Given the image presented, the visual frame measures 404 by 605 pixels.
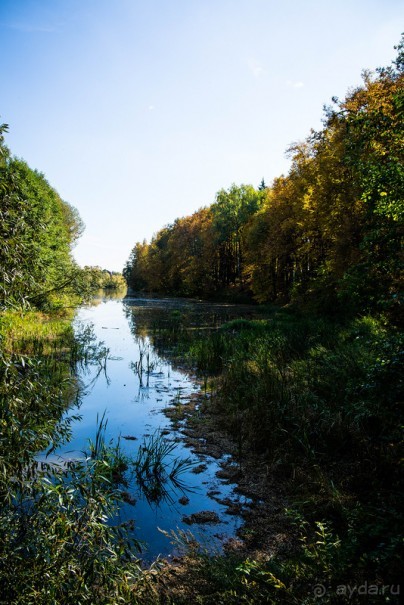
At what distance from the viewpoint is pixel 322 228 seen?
22391 mm

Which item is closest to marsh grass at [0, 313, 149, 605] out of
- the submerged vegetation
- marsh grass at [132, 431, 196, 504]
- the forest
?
the forest

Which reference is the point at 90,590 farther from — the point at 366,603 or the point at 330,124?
the point at 330,124

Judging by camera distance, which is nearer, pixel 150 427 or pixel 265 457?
pixel 265 457

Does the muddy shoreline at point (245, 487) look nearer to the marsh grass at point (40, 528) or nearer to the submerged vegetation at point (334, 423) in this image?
the submerged vegetation at point (334, 423)

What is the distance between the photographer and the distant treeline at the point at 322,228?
5273 mm

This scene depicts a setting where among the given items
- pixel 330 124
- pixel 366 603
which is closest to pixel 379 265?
pixel 366 603

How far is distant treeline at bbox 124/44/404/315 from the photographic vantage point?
527 cm

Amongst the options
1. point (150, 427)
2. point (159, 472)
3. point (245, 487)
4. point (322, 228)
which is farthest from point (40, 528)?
point (322, 228)

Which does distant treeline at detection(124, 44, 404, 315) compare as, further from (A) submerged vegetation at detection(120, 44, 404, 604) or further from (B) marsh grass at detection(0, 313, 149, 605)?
(B) marsh grass at detection(0, 313, 149, 605)

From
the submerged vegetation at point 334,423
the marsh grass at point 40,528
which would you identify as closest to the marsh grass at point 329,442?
the submerged vegetation at point 334,423

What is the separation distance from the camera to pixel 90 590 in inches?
114

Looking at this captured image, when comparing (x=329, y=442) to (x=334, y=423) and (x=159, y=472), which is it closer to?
(x=334, y=423)

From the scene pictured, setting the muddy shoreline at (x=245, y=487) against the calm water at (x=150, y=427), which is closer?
the muddy shoreline at (x=245, y=487)

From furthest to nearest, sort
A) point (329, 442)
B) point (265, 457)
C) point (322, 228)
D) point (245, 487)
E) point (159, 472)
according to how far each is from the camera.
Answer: point (322, 228)
point (265, 457)
point (159, 472)
point (329, 442)
point (245, 487)
